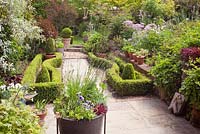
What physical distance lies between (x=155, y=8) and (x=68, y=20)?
12.7ft

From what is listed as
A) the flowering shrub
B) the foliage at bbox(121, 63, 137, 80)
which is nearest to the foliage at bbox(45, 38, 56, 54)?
the foliage at bbox(121, 63, 137, 80)

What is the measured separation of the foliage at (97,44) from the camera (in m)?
9.06

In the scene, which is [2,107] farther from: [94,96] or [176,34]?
[176,34]

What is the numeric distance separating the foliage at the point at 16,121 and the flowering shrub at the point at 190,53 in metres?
2.67

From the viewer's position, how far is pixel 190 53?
4410mm

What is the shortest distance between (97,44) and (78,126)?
610 cm

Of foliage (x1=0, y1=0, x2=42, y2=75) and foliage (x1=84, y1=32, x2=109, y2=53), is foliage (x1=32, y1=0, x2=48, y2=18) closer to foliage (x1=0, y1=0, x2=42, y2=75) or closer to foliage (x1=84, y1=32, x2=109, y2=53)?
foliage (x1=84, y1=32, x2=109, y2=53)

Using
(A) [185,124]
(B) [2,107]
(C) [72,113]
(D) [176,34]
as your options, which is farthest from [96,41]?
(B) [2,107]

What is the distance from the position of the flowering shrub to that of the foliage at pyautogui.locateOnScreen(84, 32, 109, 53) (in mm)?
4601

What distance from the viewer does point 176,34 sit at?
20.6ft

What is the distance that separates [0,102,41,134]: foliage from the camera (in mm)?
2400

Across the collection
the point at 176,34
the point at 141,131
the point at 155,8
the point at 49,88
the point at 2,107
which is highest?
the point at 155,8

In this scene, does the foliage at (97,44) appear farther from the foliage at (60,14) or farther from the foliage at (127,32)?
the foliage at (60,14)

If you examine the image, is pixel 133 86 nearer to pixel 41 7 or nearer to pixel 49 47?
pixel 49 47
